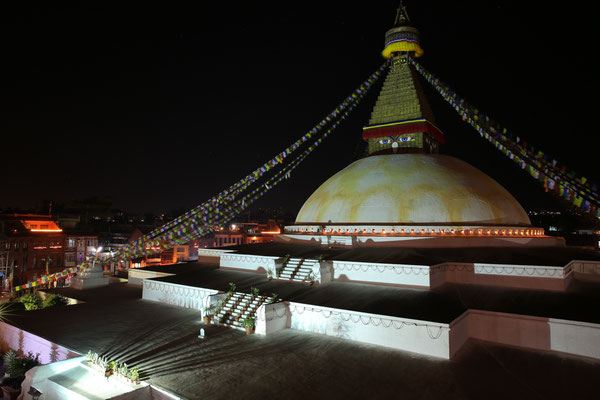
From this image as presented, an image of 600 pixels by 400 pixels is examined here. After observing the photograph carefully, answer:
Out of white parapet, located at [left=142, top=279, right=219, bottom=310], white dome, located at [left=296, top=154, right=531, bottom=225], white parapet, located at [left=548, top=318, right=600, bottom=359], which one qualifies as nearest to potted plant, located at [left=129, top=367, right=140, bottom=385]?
white parapet, located at [left=142, top=279, right=219, bottom=310]

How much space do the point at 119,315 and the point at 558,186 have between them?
15.4 m

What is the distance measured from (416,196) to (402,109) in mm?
5585

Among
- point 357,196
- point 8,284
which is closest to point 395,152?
point 357,196

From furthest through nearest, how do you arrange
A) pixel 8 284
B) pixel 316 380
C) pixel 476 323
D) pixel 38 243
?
pixel 38 243 → pixel 8 284 → pixel 476 323 → pixel 316 380

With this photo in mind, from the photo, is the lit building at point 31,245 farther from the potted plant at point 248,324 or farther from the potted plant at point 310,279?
the potted plant at point 248,324

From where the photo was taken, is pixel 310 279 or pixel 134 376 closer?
pixel 134 376

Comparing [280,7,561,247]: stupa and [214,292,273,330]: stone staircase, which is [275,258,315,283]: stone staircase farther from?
[280,7,561,247]: stupa

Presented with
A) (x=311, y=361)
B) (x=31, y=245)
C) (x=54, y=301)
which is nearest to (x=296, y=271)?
(x=311, y=361)

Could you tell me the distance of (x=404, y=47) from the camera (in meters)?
17.6

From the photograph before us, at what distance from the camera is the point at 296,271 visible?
37.9ft

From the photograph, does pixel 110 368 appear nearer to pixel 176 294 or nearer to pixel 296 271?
pixel 176 294

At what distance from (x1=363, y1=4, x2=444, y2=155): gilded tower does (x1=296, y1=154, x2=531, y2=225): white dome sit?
1.31 metres

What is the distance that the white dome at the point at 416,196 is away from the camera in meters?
13.4

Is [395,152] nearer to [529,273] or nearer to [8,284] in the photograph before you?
[529,273]
